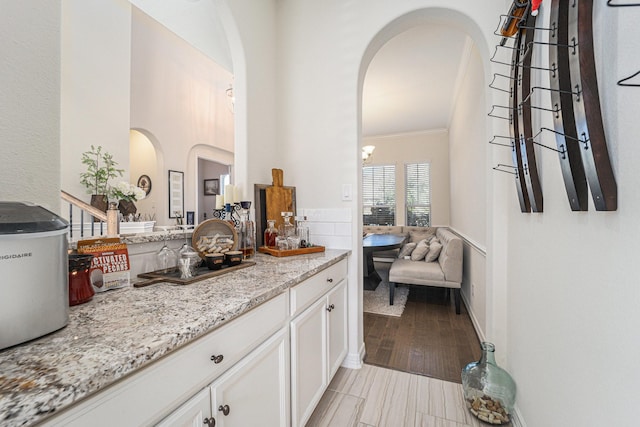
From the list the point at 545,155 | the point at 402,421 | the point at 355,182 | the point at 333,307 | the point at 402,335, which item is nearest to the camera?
the point at 545,155

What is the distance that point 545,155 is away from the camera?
1.17 metres

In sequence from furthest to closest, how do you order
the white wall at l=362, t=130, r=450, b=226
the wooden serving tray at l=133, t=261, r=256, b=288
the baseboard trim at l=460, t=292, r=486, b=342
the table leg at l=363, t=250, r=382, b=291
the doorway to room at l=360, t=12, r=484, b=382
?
the white wall at l=362, t=130, r=450, b=226 < the table leg at l=363, t=250, r=382, b=291 < the baseboard trim at l=460, t=292, r=486, b=342 < the doorway to room at l=360, t=12, r=484, b=382 < the wooden serving tray at l=133, t=261, r=256, b=288

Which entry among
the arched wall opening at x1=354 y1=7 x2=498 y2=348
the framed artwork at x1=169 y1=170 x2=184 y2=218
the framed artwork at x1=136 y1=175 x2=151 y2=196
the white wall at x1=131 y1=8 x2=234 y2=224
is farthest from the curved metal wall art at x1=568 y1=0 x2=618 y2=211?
the framed artwork at x1=136 y1=175 x2=151 y2=196

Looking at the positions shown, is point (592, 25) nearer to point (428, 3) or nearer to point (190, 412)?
point (428, 3)

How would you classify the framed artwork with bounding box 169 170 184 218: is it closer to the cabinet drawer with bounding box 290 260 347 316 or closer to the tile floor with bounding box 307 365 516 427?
the cabinet drawer with bounding box 290 260 347 316

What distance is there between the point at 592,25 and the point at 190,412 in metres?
1.51

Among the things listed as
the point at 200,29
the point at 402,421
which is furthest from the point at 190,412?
the point at 200,29

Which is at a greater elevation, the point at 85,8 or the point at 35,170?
the point at 85,8

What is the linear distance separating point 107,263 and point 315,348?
1.03 meters

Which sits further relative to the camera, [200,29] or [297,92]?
[200,29]

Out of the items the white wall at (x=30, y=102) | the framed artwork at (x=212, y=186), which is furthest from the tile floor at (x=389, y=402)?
the framed artwork at (x=212, y=186)

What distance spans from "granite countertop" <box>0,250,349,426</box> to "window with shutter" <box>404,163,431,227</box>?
18.6ft

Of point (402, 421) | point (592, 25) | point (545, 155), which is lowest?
point (402, 421)

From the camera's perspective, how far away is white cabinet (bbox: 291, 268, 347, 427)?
1.26 metres
